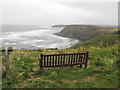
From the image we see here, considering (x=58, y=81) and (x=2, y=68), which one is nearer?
(x=58, y=81)

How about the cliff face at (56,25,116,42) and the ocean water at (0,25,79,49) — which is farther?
the cliff face at (56,25,116,42)

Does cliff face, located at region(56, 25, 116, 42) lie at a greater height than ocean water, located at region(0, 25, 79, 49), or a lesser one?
greater

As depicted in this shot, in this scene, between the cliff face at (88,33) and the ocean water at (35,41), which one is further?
the cliff face at (88,33)

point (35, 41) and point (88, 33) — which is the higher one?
point (88, 33)

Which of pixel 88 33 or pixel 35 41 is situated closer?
pixel 35 41

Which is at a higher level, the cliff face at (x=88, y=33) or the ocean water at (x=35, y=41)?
the cliff face at (x=88, y=33)

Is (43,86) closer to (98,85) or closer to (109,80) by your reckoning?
(98,85)

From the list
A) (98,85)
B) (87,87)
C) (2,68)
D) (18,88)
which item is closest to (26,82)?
(18,88)

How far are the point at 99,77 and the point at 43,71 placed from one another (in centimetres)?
334

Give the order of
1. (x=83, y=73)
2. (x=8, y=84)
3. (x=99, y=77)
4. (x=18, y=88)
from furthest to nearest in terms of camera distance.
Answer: (x=83, y=73), (x=99, y=77), (x=8, y=84), (x=18, y=88)

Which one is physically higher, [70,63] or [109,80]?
[70,63]

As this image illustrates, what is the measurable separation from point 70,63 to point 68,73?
2.86ft

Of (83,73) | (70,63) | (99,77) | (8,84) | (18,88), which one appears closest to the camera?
(18,88)

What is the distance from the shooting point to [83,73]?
742 cm
